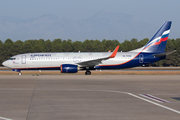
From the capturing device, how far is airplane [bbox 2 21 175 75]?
1383 inches

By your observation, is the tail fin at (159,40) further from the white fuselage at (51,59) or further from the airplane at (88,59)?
the white fuselage at (51,59)

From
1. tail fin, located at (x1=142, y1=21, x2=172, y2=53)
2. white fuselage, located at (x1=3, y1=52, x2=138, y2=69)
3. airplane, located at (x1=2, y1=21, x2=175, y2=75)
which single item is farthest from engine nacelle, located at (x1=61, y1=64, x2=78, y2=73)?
tail fin, located at (x1=142, y1=21, x2=172, y2=53)

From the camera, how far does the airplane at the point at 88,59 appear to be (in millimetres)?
35125

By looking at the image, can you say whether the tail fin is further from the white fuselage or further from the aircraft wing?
the aircraft wing

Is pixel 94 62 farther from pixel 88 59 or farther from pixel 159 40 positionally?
pixel 159 40

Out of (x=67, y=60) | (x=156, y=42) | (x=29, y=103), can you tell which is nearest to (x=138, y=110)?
(x=29, y=103)

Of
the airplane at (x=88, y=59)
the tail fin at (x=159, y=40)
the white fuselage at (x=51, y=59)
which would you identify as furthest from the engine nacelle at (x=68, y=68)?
the tail fin at (x=159, y=40)

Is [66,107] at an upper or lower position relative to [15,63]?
lower

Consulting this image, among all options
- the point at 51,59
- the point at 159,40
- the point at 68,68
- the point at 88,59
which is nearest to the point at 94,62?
the point at 88,59

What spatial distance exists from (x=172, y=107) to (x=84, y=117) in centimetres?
464

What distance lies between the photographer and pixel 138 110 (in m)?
11.1

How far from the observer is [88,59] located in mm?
36500

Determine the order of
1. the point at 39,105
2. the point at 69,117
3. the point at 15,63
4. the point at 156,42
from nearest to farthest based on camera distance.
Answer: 1. the point at 69,117
2. the point at 39,105
3. the point at 15,63
4. the point at 156,42

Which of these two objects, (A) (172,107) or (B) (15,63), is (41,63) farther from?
(A) (172,107)
